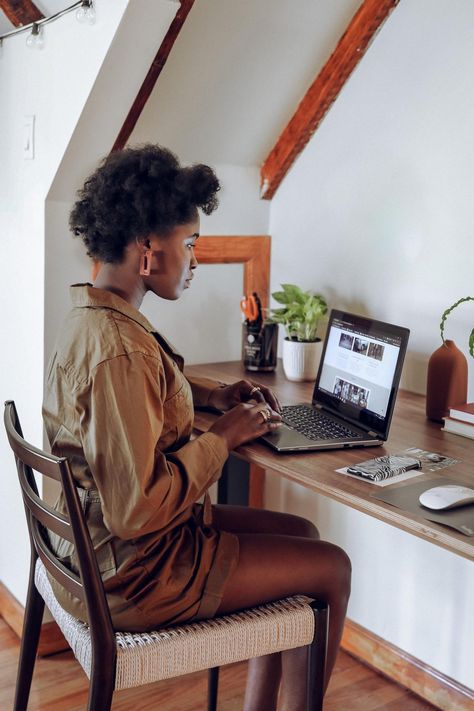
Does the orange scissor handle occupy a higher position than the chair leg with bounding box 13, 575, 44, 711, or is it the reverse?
the orange scissor handle

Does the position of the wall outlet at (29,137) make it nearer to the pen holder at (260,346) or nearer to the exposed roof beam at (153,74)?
the exposed roof beam at (153,74)

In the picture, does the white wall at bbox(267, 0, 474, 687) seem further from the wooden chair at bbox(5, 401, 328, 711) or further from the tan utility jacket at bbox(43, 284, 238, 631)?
the tan utility jacket at bbox(43, 284, 238, 631)

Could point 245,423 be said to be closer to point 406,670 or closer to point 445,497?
point 445,497

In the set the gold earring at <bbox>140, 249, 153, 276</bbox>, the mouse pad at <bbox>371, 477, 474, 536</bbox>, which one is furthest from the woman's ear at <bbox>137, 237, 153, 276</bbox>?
the mouse pad at <bbox>371, 477, 474, 536</bbox>

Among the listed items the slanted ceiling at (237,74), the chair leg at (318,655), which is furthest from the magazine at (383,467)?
the slanted ceiling at (237,74)

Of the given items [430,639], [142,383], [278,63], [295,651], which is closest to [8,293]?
[278,63]

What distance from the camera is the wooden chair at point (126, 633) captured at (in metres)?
1.41

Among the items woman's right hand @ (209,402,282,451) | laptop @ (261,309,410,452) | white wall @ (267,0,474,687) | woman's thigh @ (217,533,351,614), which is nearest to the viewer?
woman's thigh @ (217,533,351,614)

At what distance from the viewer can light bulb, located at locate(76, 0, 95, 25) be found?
6.48 feet

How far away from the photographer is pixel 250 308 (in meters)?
2.41

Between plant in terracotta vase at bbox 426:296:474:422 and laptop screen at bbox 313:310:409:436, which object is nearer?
laptop screen at bbox 313:310:409:436

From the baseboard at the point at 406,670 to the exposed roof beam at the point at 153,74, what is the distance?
4.85 ft

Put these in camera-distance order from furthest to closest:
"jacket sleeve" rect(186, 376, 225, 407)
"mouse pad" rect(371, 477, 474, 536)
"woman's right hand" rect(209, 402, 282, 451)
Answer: "jacket sleeve" rect(186, 376, 225, 407)
"woman's right hand" rect(209, 402, 282, 451)
"mouse pad" rect(371, 477, 474, 536)

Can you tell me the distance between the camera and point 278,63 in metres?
2.28
